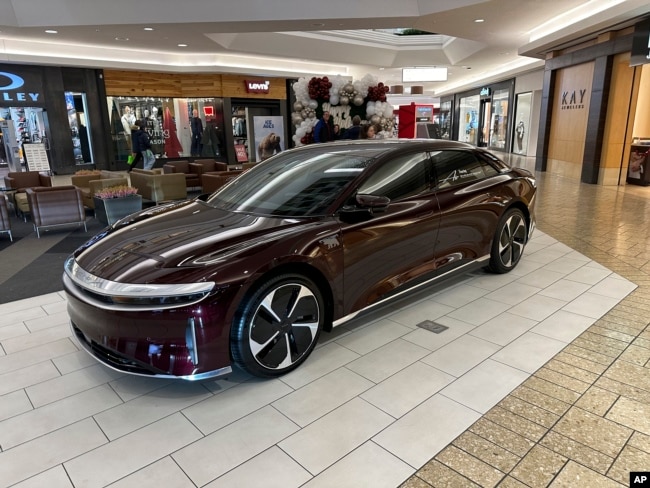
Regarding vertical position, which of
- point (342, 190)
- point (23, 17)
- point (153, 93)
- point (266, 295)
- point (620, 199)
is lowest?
point (620, 199)

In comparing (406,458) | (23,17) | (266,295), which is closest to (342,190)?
(266,295)

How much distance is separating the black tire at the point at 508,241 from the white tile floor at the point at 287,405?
26.9 inches

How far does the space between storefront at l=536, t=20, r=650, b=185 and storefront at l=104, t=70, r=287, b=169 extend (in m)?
8.68

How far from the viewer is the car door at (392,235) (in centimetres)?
277

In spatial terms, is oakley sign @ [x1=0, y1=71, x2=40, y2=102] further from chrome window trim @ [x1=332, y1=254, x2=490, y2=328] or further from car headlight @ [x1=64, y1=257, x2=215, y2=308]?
chrome window trim @ [x1=332, y1=254, x2=490, y2=328]

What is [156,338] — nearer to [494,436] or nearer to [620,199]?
[494,436]

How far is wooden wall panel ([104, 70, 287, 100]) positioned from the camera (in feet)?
47.4

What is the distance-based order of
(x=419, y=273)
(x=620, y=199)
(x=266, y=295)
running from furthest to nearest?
(x=620, y=199), (x=419, y=273), (x=266, y=295)

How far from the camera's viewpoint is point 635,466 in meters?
1.85

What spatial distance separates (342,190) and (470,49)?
13859 millimetres

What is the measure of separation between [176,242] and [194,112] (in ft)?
49.9

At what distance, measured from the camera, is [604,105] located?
10.2m

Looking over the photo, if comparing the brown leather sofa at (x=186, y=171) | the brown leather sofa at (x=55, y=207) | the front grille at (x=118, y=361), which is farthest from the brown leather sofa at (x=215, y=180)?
the front grille at (x=118, y=361)

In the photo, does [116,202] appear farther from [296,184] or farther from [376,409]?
[376,409]
